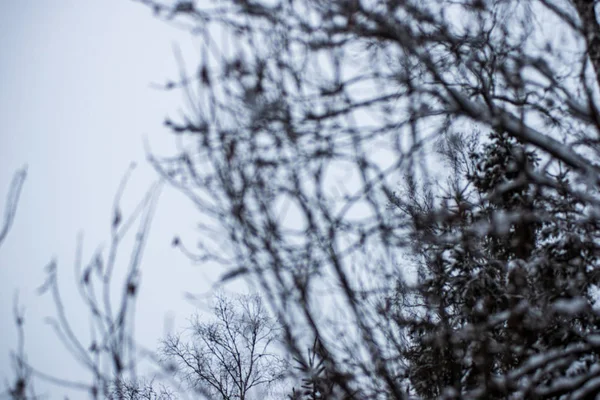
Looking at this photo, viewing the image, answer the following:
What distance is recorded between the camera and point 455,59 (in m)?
4.07

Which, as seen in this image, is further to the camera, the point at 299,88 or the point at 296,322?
the point at 299,88

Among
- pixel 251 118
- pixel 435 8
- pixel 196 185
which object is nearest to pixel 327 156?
pixel 251 118

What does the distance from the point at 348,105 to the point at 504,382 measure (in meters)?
2.20

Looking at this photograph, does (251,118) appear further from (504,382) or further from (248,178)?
(504,382)

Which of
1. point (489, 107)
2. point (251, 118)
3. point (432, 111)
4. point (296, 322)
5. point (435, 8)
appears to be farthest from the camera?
point (435, 8)

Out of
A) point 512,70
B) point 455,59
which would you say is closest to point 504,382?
point 512,70

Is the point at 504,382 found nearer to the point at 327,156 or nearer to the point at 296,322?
the point at 296,322

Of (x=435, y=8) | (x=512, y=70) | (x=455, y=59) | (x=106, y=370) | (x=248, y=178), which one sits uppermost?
(x=435, y=8)

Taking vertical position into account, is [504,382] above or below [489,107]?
below

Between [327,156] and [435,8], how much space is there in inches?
85.0

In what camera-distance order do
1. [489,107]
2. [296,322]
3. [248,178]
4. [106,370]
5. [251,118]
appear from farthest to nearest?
[489,107] → [251,118] → [248,178] → [296,322] → [106,370]

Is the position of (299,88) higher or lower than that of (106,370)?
higher

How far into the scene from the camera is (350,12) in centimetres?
324

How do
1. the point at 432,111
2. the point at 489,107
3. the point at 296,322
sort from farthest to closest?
1. the point at 432,111
2. the point at 489,107
3. the point at 296,322
